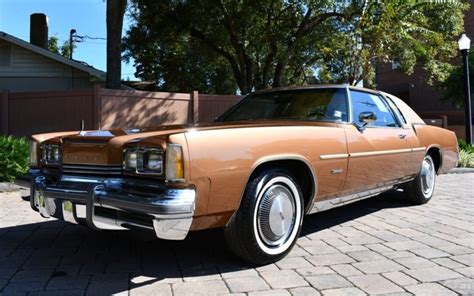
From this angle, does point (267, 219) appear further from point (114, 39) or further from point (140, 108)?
point (114, 39)

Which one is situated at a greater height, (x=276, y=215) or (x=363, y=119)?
(x=363, y=119)

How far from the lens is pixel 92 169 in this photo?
12.7ft

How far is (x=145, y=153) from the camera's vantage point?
11.6 ft

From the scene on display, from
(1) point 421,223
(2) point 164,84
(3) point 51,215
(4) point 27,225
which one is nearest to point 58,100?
(4) point 27,225

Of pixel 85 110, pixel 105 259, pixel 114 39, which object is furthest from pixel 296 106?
pixel 114 39

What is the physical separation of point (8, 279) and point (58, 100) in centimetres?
785

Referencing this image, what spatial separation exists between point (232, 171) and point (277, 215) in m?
0.68

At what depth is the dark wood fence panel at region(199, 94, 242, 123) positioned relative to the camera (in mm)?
12291

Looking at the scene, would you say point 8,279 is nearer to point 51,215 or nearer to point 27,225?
point 51,215

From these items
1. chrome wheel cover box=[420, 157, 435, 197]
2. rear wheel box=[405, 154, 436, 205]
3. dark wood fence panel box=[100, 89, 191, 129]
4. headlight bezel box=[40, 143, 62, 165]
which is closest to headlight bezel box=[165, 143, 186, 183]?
headlight bezel box=[40, 143, 62, 165]

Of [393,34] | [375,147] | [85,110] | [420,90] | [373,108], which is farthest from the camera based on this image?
[420,90]

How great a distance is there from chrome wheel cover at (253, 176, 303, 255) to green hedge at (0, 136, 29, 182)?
17.3ft

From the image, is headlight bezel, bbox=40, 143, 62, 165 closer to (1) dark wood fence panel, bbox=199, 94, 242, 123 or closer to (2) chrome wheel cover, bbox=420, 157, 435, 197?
(2) chrome wheel cover, bbox=420, 157, 435, 197

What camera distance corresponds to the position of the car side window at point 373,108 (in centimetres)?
536
